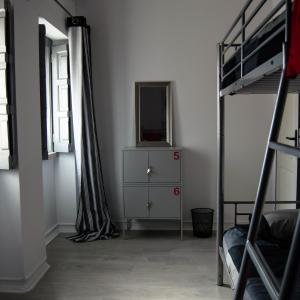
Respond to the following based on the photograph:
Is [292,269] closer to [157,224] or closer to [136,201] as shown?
[136,201]

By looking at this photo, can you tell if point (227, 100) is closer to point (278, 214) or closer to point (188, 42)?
point (188, 42)

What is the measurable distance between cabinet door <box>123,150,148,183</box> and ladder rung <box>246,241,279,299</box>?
2.73 m

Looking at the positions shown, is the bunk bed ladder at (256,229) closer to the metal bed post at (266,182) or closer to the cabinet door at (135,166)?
the metal bed post at (266,182)

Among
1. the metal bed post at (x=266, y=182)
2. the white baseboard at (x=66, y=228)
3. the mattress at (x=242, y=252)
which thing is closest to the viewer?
the metal bed post at (x=266, y=182)

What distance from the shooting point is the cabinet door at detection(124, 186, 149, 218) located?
4.10 metres

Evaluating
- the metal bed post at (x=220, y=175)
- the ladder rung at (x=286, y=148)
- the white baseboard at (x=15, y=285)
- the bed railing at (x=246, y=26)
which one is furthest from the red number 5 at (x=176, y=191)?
the ladder rung at (x=286, y=148)

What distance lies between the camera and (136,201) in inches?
162

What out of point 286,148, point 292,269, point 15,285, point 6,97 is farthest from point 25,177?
point 292,269

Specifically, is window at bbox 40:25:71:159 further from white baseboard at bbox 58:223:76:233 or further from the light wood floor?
the light wood floor

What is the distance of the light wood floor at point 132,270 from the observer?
2803 millimetres

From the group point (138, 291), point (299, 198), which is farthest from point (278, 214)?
point (138, 291)

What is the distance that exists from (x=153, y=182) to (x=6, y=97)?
6.23 feet

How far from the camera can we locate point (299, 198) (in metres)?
3.35

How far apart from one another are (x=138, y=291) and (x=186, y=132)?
2.04 meters
